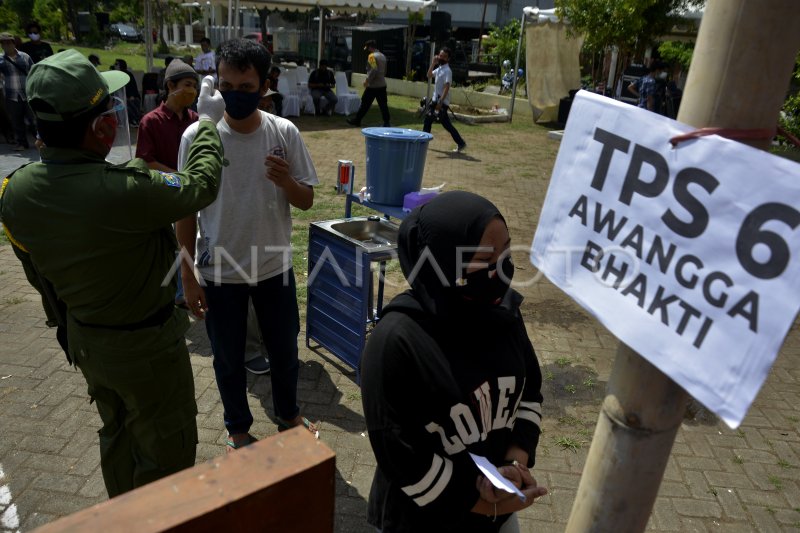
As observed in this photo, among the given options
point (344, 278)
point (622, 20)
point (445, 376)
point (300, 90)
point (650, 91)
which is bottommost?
point (344, 278)

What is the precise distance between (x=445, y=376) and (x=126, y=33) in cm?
4646

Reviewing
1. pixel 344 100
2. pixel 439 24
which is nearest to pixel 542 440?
pixel 344 100

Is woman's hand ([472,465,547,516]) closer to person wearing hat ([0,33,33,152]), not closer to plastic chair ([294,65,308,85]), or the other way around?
person wearing hat ([0,33,33,152])

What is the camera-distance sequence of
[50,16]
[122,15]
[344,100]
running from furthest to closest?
1. [122,15]
2. [50,16]
3. [344,100]

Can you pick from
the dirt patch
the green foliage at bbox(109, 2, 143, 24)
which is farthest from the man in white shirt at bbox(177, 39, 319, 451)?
the green foliage at bbox(109, 2, 143, 24)

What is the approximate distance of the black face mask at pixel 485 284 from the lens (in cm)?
169

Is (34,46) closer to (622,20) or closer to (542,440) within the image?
(622,20)

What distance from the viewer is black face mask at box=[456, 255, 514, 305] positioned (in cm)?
169

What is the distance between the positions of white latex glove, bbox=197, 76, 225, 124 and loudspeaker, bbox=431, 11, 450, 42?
13802mm

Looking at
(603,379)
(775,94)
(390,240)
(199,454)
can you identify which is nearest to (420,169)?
(390,240)

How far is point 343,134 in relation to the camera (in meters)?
12.9

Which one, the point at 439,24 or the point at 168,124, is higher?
the point at 439,24

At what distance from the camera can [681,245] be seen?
106 centimetres

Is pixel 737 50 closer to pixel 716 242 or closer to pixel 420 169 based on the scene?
pixel 716 242
